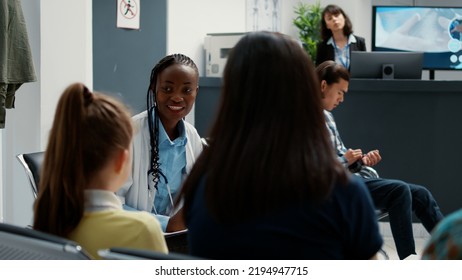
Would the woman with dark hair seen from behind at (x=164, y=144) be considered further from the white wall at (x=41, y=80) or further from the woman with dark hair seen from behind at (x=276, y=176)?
the white wall at (x=41, y=80)

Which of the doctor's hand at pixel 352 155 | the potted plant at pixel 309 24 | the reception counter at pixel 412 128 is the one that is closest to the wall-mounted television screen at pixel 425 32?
the potted plant at pixel 309 24

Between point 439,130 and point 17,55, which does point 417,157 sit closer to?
point 439,130

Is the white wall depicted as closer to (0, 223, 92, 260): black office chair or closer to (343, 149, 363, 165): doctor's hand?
(343, 149, 363, 165): doctor's hand

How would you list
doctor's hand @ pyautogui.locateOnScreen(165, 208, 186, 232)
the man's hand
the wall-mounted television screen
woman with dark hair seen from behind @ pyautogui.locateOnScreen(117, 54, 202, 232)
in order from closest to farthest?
doctor's hand @ pyautogui.locateOnScreen(165, 208, 186, 232)
woman with dark hair seen from behind @ pyautogui.locateOnScreen(117, 54, 202, 232)
the man's hand
the wall-mounted television screen

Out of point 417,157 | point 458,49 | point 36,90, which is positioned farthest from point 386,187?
point 458,49

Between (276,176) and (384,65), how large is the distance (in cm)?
412

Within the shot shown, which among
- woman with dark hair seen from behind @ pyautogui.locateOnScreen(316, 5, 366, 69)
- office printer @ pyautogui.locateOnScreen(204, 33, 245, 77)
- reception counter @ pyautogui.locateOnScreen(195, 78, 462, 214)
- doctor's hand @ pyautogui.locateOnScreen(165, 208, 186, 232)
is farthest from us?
office printer @ pyautogui.locateOnScreen(204, 33, 245, 77)

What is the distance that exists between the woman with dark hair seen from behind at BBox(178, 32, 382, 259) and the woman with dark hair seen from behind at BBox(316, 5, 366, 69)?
4595 millimetres

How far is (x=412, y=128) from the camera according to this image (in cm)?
486

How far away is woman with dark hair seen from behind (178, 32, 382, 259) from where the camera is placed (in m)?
1.21

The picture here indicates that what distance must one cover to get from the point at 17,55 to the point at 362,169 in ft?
6.28

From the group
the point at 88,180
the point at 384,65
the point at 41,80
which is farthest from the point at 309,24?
→ the point at 88,180

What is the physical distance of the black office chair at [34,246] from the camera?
1.15m

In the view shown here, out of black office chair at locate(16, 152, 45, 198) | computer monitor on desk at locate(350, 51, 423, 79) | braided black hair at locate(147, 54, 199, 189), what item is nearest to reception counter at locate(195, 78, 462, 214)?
computer monitor on desk at locate(350, 51, 423, 79)
